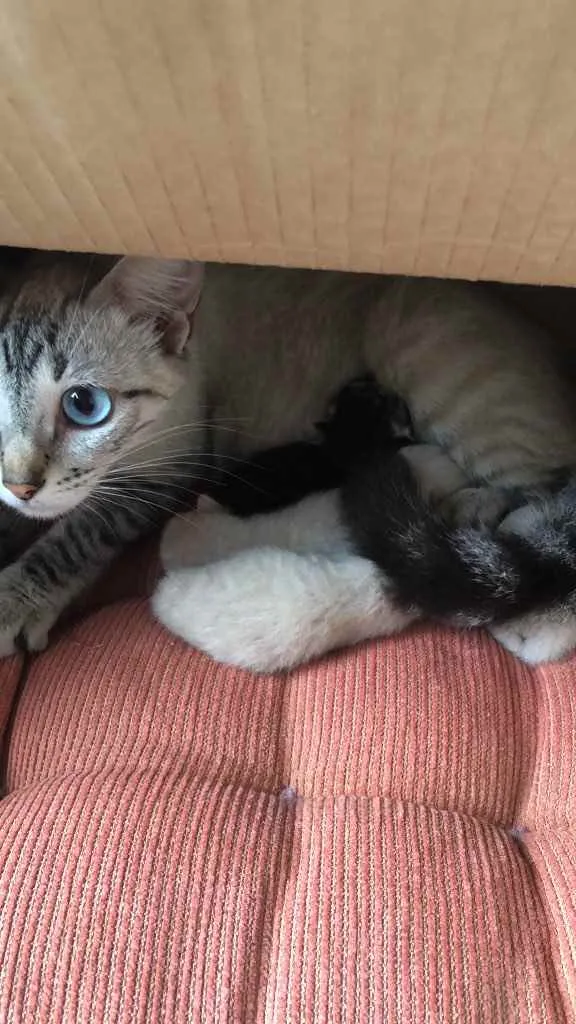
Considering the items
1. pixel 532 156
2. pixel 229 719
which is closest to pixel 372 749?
pixel 229 719

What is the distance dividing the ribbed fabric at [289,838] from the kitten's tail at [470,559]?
0.28ft

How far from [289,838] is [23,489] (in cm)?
54

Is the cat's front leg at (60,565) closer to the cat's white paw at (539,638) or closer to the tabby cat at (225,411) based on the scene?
the tabby cat at (225,411)

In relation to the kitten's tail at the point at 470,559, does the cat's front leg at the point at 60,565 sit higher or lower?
higher

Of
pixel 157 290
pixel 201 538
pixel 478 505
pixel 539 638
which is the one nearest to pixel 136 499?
pixel 201 538

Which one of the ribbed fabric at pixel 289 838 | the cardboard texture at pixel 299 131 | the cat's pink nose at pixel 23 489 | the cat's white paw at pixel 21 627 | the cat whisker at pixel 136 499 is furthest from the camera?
the cat whisker at pixel 136 499

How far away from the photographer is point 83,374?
112cm

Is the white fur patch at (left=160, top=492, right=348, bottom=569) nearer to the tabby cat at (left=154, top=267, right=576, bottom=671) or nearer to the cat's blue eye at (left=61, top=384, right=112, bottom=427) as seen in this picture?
the tabby cat at (left=154, top=267, right=576, bottom=671)

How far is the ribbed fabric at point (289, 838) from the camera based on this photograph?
2.72 ft

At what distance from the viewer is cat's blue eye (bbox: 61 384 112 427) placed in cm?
111

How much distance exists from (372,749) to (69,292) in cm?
75

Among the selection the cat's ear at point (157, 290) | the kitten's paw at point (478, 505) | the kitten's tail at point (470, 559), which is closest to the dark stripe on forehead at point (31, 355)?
the cat's ear at point (157, 290)

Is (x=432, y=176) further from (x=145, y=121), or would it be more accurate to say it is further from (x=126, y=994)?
(x=126, y=994)

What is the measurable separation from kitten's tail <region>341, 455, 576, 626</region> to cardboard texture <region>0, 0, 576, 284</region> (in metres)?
0.39
